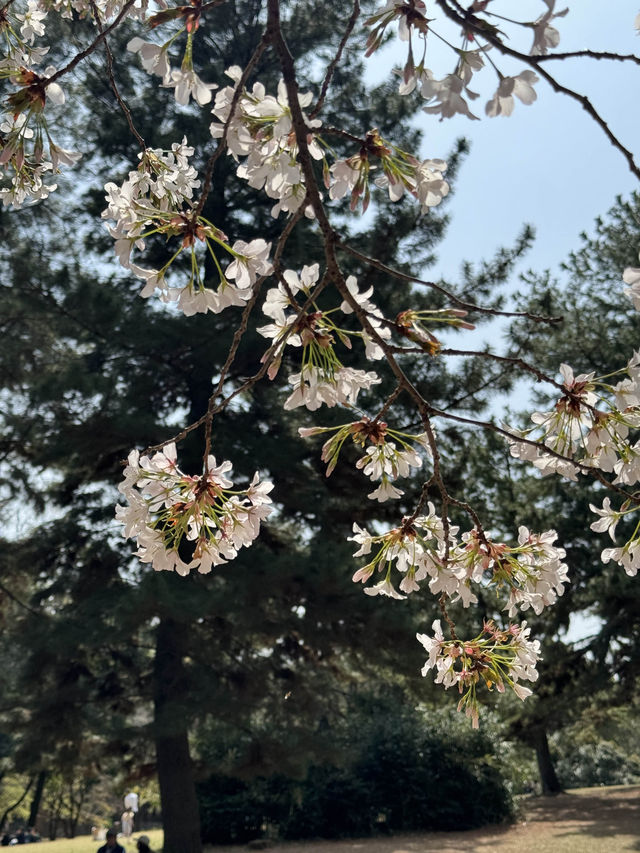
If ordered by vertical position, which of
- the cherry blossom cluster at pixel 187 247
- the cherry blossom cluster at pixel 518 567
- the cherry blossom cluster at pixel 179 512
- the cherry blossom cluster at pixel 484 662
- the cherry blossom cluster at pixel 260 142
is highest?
the cherry blossom cluster at pixel 260 142

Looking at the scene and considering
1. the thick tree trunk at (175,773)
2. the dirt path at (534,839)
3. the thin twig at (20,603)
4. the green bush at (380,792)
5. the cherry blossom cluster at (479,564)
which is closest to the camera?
the cherry blossom cluster at (479,564)

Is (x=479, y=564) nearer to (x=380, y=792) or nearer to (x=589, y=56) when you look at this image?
(x=589, y=56)

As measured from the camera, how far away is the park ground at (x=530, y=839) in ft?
28.3

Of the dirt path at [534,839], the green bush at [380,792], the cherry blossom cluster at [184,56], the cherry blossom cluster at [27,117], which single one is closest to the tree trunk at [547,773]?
the dirt path at [534,839]

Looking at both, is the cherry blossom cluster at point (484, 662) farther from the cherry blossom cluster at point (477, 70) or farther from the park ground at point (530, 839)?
the park ground at point (530, 839)

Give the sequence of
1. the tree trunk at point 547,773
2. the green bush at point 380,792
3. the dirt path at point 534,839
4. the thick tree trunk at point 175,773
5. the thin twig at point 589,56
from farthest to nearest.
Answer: the tree trunk at point 547,773
the green bush at point 380,792
the dirt path at point 534,839
the thick tree trunk at point 175,773
the thin twig at point 589,56

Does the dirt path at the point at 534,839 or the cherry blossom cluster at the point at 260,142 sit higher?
the cherry blossom cluster at the point at 260,142

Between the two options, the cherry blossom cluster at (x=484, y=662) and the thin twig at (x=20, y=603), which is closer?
the cherry blossom cluster at (x=484, y=662)

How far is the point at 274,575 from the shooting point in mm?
7449

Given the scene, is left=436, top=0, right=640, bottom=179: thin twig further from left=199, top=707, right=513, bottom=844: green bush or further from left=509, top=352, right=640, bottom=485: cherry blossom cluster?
left=199, top=707, right=513, bottom=844: green bush

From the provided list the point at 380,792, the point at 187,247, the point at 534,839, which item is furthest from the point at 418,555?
the point at 380,792

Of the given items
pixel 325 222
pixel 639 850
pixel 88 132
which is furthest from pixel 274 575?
pixel 325 222

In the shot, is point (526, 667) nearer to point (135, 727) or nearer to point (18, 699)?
point (135, 727)

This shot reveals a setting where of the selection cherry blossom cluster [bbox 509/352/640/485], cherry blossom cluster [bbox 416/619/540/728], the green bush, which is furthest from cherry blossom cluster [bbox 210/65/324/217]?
the green bush
